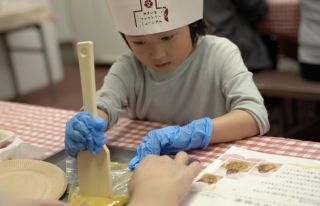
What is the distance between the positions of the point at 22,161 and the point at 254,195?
0.49m

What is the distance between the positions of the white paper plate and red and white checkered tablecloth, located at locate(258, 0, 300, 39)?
163cm

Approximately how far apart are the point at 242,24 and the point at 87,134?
1648 mm

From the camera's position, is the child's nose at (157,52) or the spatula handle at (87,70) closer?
the spatula handle at (87,70)

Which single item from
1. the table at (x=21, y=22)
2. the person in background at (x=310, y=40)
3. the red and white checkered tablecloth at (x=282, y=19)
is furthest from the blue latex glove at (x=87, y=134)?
the table at (x=21, y=22)

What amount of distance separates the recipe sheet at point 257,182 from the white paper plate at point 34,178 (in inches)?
10.0

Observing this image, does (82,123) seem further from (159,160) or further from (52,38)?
(52,38)

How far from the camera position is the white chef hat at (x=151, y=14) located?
114 cm

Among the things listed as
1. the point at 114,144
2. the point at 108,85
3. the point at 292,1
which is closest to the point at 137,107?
the point at 108,85

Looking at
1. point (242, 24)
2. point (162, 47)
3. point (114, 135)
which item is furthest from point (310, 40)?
point (114, 135)

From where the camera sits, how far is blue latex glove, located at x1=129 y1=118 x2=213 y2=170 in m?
1.01

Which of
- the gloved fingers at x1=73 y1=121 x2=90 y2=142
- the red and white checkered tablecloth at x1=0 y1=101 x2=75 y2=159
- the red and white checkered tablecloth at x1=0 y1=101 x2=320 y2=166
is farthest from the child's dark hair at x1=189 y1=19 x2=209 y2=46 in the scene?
the gloved fingers at x1=73 y1=121 x2=90 y2=142

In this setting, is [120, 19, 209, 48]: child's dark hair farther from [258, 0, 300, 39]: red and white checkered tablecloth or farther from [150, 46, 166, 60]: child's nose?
[258, 0, 300, 39]: red and white checkered tablecloth

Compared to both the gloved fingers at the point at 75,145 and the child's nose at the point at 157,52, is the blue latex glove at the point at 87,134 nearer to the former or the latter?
the gloved fingers at the point at 75,145

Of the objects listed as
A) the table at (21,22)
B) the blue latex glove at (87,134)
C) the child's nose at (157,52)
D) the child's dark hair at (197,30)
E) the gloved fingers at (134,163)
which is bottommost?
the table at (21,22)
